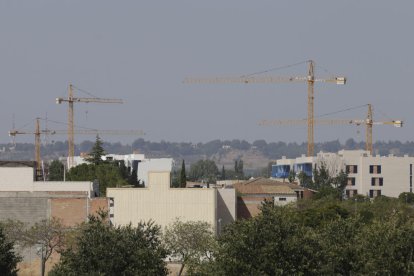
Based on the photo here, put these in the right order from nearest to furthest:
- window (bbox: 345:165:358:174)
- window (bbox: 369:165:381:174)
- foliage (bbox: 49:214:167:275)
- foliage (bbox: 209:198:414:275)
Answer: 1. foliage (bbox: 209:198:414:275)
2. foliage (bbox: 49:214:167:275)
3. window (bbox: 369:165:381:174)
4. window (bbox: 345:165:358:174)

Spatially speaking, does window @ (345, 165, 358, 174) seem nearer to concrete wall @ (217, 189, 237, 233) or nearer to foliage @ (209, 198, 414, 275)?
concrete wall @ (217, 189, 237, 233)

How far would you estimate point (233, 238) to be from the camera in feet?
197

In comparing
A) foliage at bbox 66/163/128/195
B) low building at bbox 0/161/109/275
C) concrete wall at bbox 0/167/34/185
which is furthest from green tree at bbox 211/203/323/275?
foliage at bbox 66/163/128/195

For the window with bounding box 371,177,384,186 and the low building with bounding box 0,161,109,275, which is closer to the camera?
the low building with bounding box 0,161,109,275

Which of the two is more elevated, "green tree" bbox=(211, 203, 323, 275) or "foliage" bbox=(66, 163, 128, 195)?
"foliage" bbox=(66, 163, 128, 195)

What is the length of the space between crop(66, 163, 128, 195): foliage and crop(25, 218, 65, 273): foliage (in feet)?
108

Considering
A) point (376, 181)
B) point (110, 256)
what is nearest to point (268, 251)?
point (110, 256)

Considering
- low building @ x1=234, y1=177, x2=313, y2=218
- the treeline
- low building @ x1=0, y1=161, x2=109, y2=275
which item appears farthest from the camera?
low building @ x1=234, y1=177, x2=313, y2=218

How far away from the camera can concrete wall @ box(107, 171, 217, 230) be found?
108 meters

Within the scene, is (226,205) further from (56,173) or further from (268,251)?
(56,173)

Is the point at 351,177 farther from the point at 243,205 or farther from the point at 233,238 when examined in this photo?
the point at 233,238

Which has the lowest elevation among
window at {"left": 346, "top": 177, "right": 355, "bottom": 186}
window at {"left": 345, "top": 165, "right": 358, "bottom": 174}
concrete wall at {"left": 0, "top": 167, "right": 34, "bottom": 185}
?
window at {"left": 346, "top": 177, "right": 355, "bottom": 186}

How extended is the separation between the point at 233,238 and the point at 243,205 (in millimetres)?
56715

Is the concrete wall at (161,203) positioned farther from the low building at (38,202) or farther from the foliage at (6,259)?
the foliage at (6,259)
